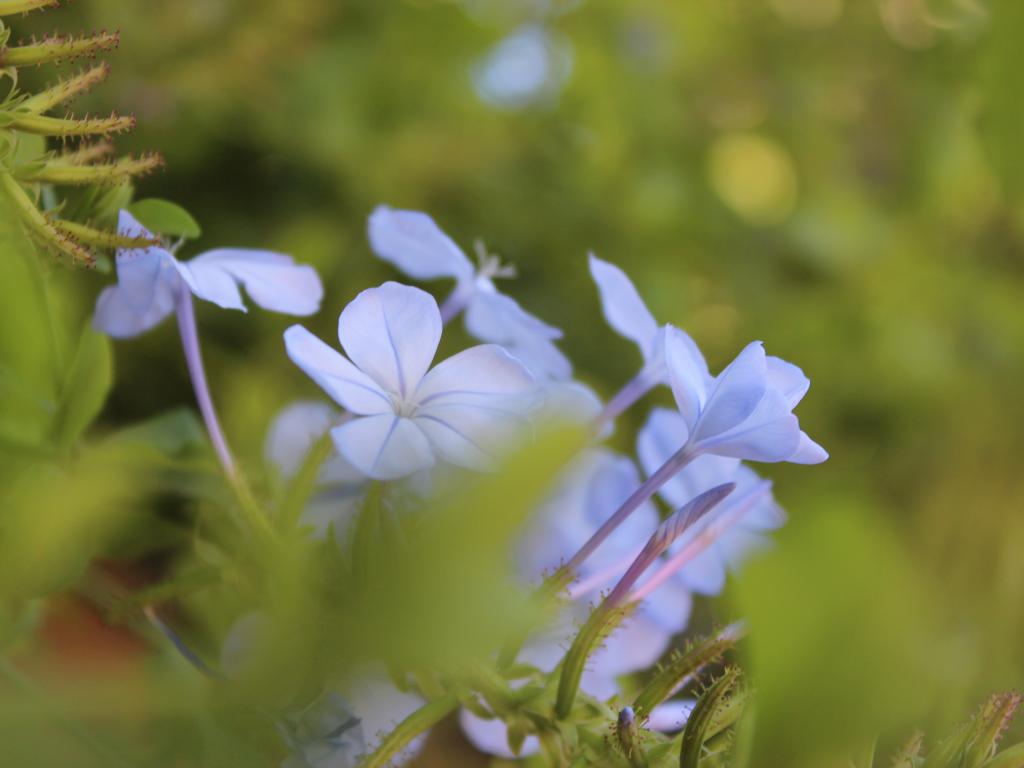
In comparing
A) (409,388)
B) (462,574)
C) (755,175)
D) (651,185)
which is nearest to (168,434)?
(409,388)

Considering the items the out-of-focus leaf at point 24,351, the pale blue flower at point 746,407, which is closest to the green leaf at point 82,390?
the out-of-focus leaf at point 24,351

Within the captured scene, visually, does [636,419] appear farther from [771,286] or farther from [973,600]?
[973,600]

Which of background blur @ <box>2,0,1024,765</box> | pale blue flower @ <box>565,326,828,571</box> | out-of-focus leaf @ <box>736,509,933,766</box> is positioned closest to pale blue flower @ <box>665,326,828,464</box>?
pale blue flower @ <box>565,326,828,571</box>

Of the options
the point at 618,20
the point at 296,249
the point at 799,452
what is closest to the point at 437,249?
the point at 799,452

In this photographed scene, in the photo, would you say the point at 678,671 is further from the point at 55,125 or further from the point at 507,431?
the point at 55,125

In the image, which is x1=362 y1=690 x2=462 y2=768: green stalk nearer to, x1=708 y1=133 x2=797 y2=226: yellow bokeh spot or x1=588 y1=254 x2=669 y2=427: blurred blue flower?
x1=588 y1=254 x2=669 y2=427: blurred blue flower

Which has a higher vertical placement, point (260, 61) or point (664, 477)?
point (260, 61)
